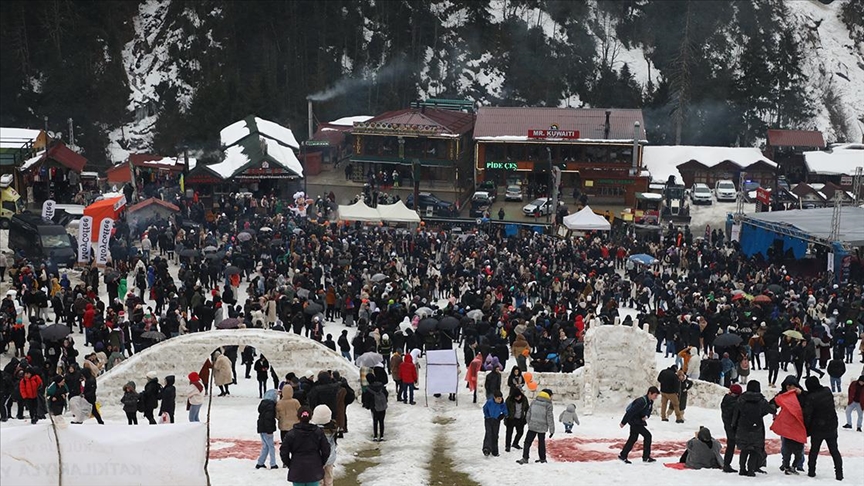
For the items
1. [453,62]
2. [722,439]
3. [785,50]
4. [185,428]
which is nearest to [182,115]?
[453,62]

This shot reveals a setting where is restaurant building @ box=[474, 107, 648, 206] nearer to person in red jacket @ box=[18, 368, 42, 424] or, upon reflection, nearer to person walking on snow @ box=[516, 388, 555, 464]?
person in red jacket @ box=[18, 368, 42, 424]

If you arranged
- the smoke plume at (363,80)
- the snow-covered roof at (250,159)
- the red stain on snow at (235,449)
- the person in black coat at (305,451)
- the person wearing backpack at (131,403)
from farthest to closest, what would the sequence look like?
1. the smoke plume at (363,80)
2. the snow-covered roof at (250,159)
3. the person wearing backpack at (131,403)
4. the red stain on snow at (235,449)
5. the person in black coat at (305,451)

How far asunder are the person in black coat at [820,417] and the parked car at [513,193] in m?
37.2

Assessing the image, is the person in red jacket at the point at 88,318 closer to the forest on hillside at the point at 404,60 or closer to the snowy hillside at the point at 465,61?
the forest on hillside at the point at 404,60

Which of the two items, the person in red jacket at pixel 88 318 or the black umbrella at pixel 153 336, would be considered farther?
the person in red jacket at pixel 88 318

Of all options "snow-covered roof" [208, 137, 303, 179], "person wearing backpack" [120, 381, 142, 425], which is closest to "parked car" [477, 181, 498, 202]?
"snow-covered roof" [208, 137, 303, 179]

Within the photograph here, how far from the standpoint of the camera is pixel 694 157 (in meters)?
58.9

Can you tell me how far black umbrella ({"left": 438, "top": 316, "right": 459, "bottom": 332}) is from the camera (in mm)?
26484

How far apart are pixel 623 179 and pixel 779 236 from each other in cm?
1419

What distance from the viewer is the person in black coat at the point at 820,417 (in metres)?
16.4

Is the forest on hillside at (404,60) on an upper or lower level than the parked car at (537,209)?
upper

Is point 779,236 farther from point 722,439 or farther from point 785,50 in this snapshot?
point 785,50

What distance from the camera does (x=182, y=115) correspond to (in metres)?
73.1

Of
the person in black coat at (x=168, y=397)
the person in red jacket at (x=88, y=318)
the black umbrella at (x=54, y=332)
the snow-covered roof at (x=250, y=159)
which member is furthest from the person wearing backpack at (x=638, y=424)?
the snow-covered roof at (x=250, y=159)
